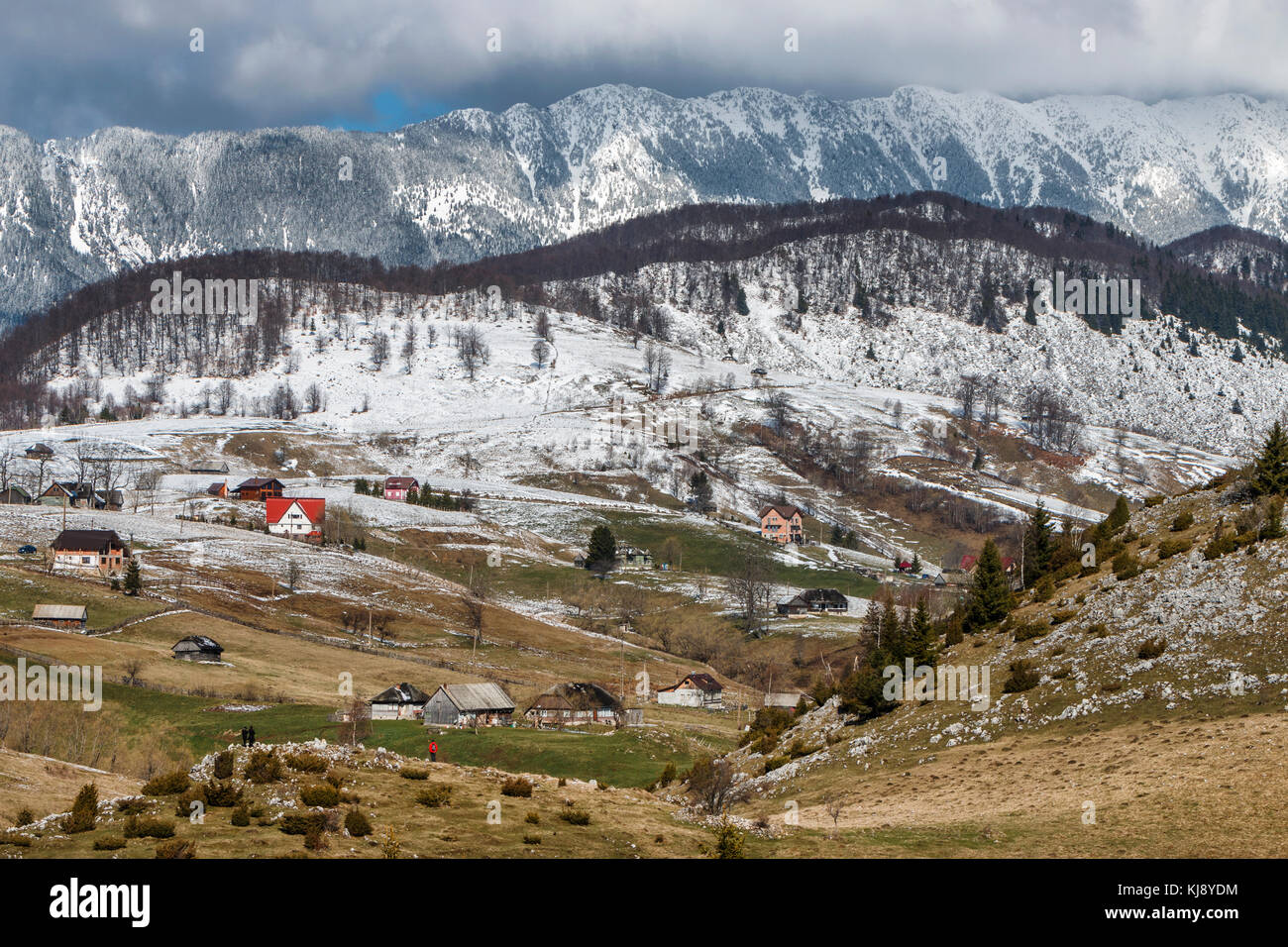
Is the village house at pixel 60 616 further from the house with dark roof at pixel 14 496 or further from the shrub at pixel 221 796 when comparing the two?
the house with dark roof at pixel 14 496

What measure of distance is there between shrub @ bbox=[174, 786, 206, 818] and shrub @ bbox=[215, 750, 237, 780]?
2.58 m

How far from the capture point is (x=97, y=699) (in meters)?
86.4

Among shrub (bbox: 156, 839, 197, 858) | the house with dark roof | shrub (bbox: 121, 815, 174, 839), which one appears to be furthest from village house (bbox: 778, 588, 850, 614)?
shrub (bbox: 156, 839, 197, 858)

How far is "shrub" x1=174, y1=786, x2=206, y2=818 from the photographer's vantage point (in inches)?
1323

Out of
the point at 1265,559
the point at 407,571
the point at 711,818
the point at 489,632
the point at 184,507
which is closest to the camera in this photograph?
the point at 711,818

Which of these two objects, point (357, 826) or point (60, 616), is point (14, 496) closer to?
point (60, 616)

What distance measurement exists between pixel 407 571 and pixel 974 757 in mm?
Answer: 127624

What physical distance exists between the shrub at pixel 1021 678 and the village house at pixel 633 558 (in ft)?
445

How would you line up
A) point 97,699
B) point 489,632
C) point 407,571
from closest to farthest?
1. point 97,699
2. point 489,632
3. point 407,571

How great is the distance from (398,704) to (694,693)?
3388 centimetres

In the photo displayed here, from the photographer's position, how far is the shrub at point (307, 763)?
1531 inches

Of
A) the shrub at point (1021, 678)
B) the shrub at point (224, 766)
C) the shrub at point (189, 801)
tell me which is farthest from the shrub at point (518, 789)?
the shrub at point (1021, 678)
